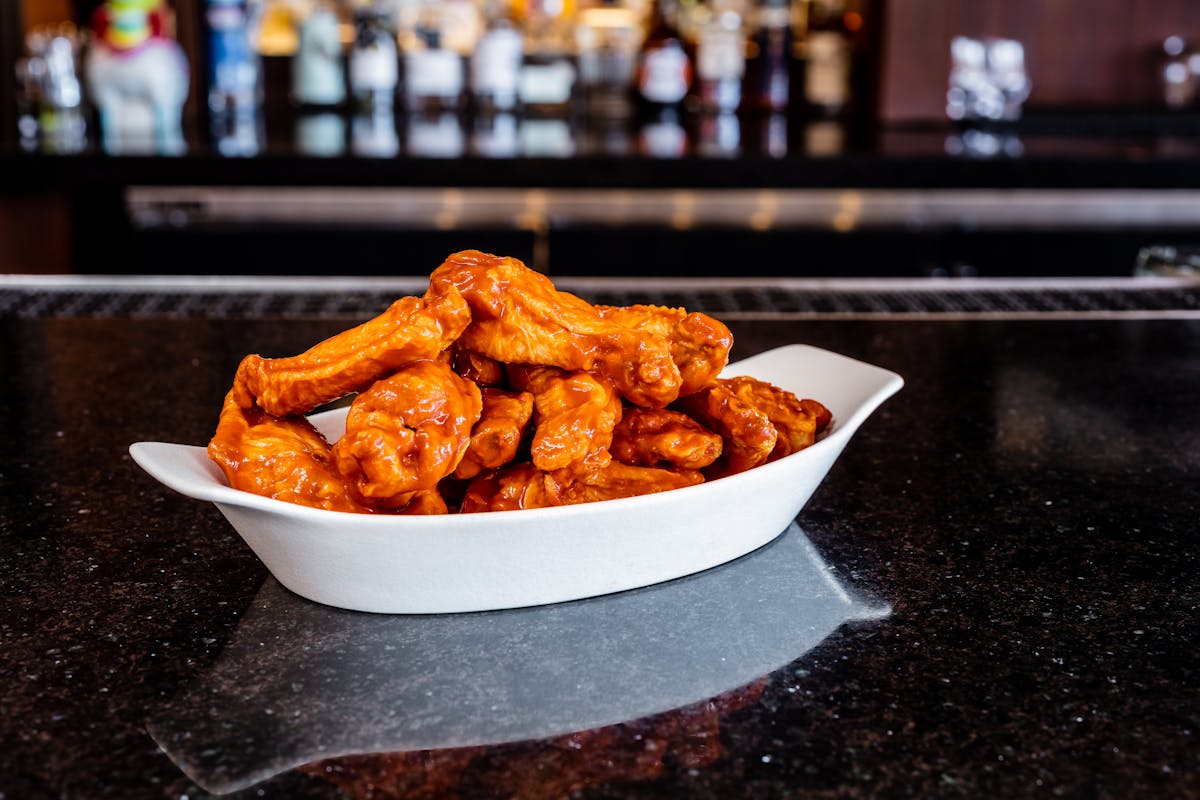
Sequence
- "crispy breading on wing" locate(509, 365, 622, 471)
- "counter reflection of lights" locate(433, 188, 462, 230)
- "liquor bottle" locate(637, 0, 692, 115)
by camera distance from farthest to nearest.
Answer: "liquor bottle" locate(637, 0, 692, 115), "counter reflection of lights" locate(433, 188, 462, 230), "crispy breading on wing" locate(509, 365, 622, 471)

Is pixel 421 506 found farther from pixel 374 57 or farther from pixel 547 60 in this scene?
pixel 547 60

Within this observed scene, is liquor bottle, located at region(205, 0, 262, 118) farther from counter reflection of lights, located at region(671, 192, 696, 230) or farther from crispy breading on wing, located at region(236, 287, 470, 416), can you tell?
crispy breading on wing, located at region(236, 287, 470, 416)

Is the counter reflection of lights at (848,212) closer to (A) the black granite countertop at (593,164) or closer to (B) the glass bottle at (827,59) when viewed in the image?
(A) the black granite countertop at (593,164)

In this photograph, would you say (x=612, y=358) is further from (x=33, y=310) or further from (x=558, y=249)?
(x=558, y=249)

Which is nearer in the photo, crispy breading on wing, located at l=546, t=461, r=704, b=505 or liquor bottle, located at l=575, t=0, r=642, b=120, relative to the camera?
crispy breading on wing, located at l=546, t=461, r=704, b=505

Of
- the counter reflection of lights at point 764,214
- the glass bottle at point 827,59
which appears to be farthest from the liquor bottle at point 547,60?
the counter reflection of lights at point 764,214

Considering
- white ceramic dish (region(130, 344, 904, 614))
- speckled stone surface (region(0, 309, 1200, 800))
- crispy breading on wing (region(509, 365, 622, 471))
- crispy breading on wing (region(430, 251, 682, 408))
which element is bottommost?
speckled stone surface (region(0, 309, 1200, 800))

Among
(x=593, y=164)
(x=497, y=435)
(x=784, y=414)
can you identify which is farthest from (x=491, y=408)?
(x=593, y=164)

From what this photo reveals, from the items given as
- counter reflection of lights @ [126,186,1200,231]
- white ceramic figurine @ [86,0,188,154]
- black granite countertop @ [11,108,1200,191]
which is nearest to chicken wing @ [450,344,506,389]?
black granite countertop @ [11,108,1200,191]
